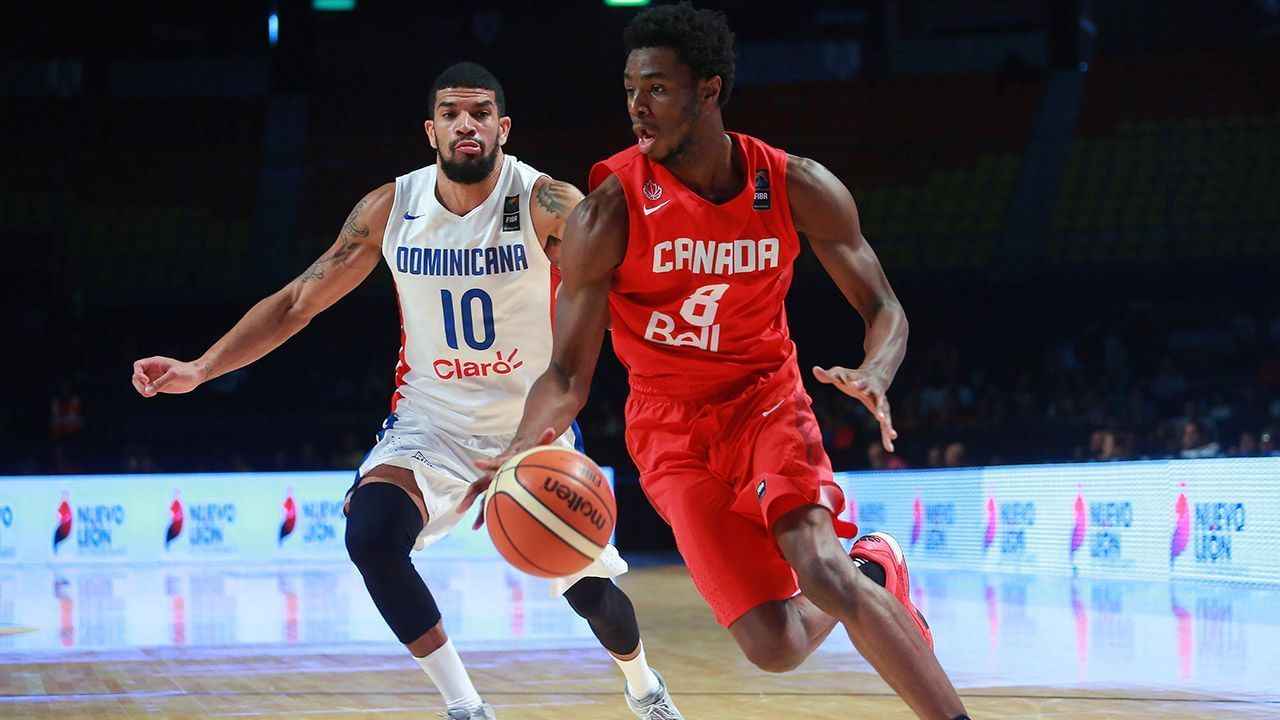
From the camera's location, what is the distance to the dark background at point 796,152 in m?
16.4

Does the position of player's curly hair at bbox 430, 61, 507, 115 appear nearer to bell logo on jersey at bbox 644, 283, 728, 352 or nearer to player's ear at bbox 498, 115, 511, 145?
player's ear at bbox 498, 115, 511, 145

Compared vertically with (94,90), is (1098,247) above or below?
below

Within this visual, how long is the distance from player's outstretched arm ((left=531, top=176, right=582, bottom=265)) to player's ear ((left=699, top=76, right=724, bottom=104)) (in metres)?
1.05

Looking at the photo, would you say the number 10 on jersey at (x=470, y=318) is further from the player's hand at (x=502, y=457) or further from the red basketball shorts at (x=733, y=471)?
the player's hand at (x=502, y=457)

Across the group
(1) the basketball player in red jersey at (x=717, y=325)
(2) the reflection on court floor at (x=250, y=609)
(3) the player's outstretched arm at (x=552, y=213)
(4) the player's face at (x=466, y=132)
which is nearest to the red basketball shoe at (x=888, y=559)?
(1) the basketball player in red jersey at (x=717, y=325)

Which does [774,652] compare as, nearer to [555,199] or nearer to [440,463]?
[440,463]

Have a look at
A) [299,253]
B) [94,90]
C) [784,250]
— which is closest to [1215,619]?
[784,250]

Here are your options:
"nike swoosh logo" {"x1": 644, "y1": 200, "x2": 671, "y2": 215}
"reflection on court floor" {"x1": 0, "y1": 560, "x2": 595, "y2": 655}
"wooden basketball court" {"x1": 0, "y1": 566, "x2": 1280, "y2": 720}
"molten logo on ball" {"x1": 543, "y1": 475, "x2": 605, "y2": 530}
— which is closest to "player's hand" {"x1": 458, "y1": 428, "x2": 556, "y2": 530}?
"molten logo on ball" {"x1": 543, "y1": 475, "x2": 605, "y2": 530}

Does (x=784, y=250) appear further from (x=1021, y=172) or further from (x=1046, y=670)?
(x=1021, y=172)

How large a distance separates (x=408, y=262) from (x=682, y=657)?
316 centimetres

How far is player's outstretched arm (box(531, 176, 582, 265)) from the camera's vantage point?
16.2 feet

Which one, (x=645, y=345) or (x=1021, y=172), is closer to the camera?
(x=645, y=345)

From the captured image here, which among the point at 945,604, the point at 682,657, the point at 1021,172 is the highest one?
the point at 1021,172

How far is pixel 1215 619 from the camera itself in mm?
8305
